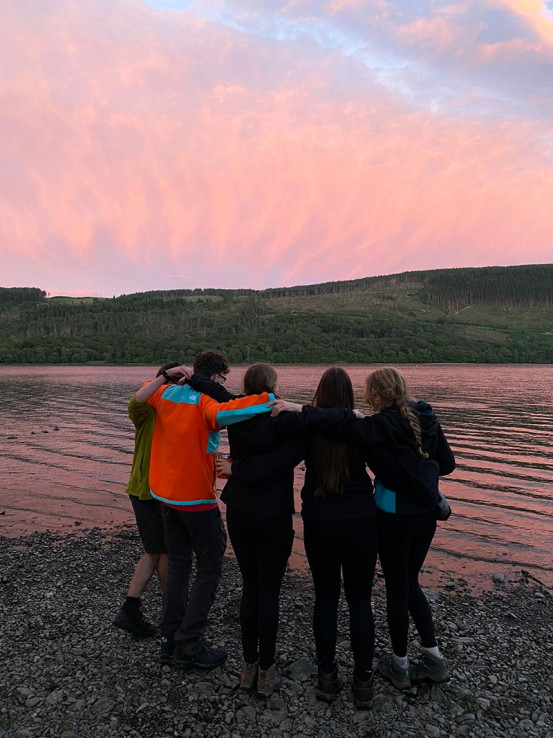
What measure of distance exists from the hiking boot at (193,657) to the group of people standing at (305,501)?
0.05 ft

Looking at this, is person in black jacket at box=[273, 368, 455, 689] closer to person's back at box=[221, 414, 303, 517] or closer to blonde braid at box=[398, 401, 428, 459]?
blonde braid at box=[398, 401, 428, 459]

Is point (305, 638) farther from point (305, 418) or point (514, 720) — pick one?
point (305, 418)

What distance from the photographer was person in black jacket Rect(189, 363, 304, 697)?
→ 4.12 metres

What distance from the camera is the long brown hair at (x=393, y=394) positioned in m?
4.21

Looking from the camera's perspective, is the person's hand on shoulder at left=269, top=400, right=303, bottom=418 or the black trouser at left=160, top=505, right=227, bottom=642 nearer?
the person's hand on shoulder at left=269, top=400, right=303, bottom=418

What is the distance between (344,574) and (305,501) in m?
0.76

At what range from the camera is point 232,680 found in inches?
187

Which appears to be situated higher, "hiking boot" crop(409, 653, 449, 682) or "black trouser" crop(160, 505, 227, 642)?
"black trouser" crop(160, 505, 227, 642)

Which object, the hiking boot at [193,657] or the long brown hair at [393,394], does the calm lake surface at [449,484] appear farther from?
the long brown hair at [393,394]

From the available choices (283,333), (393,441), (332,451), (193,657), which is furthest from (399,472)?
(283,333)

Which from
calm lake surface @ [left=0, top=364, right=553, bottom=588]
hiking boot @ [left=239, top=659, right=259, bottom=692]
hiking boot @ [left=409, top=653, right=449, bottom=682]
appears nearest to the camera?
hiking boot @ [left=239, top=659, right=259, bottom=692]

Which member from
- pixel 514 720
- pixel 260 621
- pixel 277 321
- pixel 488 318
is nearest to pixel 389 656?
pixel 514 720

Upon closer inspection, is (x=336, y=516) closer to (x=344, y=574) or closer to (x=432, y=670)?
(x=344, y=574)

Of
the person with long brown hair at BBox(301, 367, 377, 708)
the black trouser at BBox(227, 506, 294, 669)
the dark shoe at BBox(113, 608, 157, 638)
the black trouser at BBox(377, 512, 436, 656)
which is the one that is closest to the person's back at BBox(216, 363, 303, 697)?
the black trouser at BBox(227, 506, 294, 669)
